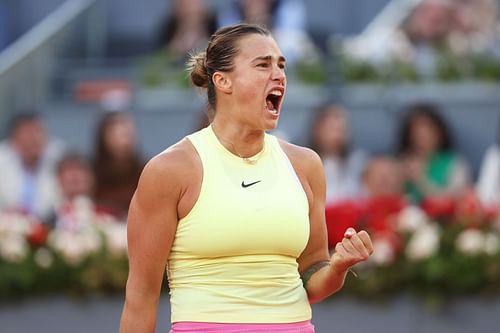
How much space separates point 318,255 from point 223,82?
2.31 feet


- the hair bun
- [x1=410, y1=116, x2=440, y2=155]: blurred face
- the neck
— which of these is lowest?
the neck

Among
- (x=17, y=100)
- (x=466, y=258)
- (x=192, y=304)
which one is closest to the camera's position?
(x=192, y=304)

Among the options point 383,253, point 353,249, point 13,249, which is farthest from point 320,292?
point 13,249

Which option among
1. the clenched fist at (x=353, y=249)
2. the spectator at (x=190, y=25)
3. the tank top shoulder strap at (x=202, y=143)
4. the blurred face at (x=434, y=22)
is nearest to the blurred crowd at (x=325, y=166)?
the blurred face at (x=434, y=22)

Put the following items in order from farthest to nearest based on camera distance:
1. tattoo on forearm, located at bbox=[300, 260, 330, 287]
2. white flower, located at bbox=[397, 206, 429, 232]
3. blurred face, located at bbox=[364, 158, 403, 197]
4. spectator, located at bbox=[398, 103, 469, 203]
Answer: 1. spectator, located at bbox=[398, 103, 469, 203]
2. blurred face, located at bbox=[364, 158, 403, 197]
3. white flower, located at bbox=[397, 206, 429, 232]
4. tattoo on forearm, located at bbox=[300, 260, 330, 287]

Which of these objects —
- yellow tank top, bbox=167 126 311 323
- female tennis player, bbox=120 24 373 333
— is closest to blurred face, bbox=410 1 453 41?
female tennis player, bbox=120 24 373 333

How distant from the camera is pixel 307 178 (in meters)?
4.09

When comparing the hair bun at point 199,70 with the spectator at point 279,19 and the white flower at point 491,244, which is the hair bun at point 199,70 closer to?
the white flower at point 491,244

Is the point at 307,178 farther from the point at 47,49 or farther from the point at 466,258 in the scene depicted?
the point at 47,49

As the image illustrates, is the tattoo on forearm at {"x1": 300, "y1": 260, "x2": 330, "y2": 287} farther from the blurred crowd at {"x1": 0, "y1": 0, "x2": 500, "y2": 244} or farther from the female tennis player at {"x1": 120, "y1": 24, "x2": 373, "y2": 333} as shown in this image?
the blurred crowd at {"x1": 0, "y1": 0, "x2": 500, "y2": 244}

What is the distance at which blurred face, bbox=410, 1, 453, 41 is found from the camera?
36.3ft

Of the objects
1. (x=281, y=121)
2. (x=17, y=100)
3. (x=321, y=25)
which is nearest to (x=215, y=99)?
(x=281, y=121)

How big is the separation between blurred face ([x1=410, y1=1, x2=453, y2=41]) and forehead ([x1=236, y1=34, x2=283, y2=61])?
7.32 metres

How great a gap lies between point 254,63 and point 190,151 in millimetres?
354
